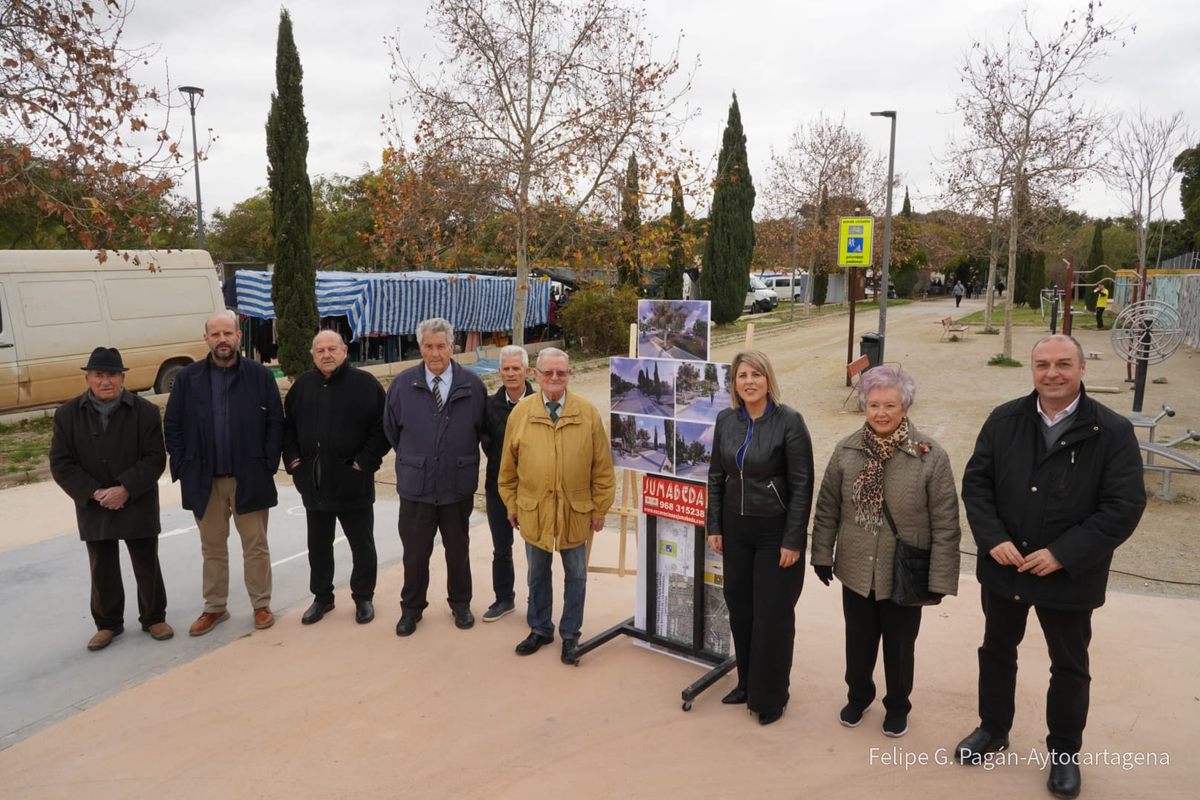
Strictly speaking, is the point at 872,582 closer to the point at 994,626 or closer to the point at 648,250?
the point at 994,626

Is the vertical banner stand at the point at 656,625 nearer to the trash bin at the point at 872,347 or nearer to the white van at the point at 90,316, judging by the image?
the white van at the point at 90,316

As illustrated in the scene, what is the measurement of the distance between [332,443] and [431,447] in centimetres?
62

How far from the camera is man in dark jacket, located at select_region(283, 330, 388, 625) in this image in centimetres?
481

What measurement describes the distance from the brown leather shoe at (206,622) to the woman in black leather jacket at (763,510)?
10.1 ft

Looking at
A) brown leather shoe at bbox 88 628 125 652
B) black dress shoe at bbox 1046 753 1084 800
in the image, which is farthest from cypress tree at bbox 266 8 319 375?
black dress shoe at bbox 1046 753 1084 800

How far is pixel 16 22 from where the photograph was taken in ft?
17.0

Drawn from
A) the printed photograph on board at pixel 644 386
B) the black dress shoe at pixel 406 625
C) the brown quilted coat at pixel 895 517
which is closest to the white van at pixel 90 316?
the black dress shoe at pixel 406 625

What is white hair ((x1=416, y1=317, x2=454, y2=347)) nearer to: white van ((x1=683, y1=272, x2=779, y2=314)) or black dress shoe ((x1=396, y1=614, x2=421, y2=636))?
black dress shoe ((x1=396, y1=614, x2=421, y2=636))

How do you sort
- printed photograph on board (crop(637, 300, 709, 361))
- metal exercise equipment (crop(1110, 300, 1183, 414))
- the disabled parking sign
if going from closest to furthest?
printed photograph on board (crop(637, 300, 709, 361))
metal exercise equipment (crop(1110, 300, 1183, 414))
the disabled parking sign

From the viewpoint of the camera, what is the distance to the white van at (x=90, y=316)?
35.9ft

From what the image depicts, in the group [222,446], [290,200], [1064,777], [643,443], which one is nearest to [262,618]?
[222,446]

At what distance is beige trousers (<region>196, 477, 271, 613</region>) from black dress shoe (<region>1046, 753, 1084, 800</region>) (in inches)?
163

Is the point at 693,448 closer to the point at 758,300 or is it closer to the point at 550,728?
the point at 550,728

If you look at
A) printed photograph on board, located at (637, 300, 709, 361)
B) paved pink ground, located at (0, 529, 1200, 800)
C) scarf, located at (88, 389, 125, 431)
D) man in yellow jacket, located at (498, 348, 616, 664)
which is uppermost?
printed photograph on board, located at (637, 300, 709, 361)
